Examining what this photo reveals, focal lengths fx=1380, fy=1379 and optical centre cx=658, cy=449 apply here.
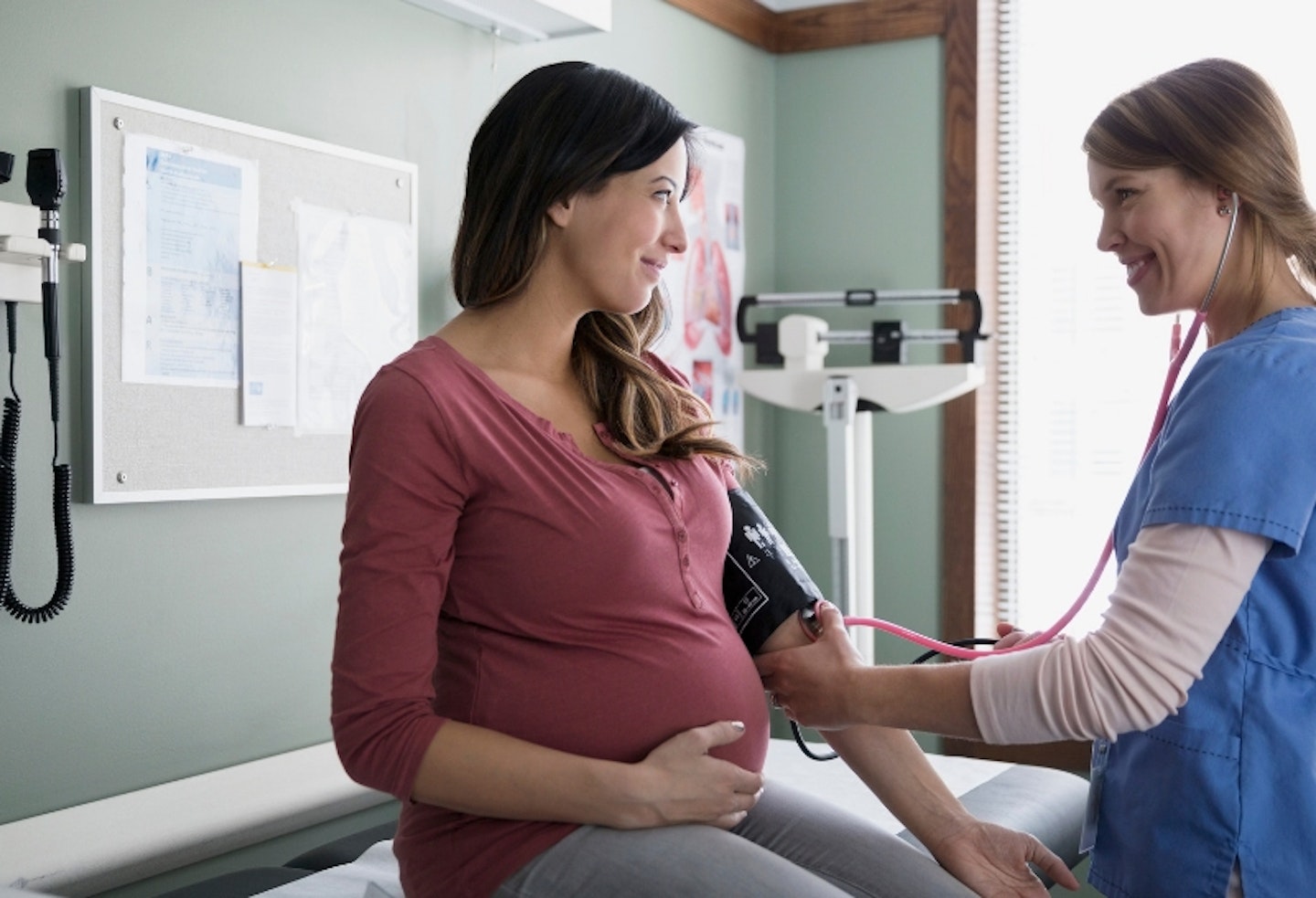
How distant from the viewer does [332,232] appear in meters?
2.51

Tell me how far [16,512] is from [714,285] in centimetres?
211

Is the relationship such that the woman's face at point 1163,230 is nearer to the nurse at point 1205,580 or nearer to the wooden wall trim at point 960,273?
the nurse at point 1205,580

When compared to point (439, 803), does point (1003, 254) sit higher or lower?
higher

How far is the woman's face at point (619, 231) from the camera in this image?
→ 146 centimetres

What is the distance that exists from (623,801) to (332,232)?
61.2 inches

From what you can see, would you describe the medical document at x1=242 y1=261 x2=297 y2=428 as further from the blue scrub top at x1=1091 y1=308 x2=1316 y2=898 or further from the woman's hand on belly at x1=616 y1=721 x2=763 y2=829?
the blue scrub top at x1=1091 y1=308 x2=1316 y2=898

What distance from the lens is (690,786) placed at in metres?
1.28

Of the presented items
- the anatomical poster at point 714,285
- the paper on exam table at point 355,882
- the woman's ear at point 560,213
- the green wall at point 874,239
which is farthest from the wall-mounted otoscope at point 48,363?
the green wall at point 874,239

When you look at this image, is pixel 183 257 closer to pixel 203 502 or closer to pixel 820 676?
pixel 203 502

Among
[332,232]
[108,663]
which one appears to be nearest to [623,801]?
[108,663]

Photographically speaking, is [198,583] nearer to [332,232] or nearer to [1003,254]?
[332,232]

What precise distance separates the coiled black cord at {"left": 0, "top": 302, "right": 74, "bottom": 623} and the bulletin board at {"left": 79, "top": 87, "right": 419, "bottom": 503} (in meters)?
0.11

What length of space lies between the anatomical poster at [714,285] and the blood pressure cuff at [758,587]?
1.91 m

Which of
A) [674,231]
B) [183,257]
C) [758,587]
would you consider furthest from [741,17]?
[758,587]
